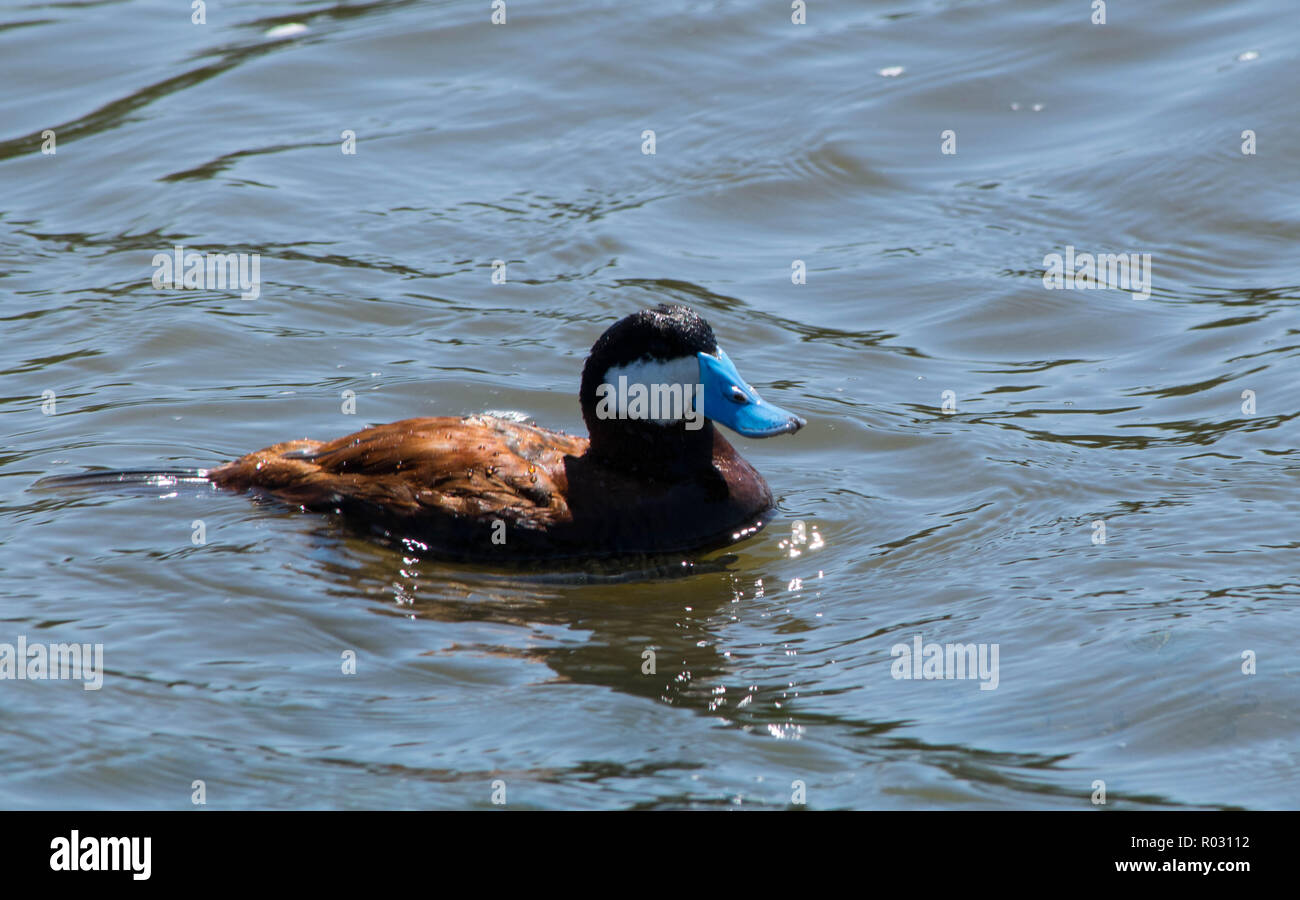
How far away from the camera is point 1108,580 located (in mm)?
6672

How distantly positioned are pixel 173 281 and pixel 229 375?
54.3 inches

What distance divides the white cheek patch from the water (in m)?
0.70

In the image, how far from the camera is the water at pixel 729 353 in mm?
5457

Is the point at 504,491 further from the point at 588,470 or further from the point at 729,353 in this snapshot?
the point at 729,353

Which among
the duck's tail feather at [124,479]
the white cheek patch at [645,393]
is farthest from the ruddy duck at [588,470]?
the duck's tail feather at [124,479]

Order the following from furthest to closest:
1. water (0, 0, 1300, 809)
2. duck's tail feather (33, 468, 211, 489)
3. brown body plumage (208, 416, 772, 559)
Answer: duck's tail feather (33, 468, 211, 489) < brown body plumage (208, 416, 772, 559) < water (0, 0, 1300, 809)

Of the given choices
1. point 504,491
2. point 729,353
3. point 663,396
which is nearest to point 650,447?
point 663,396

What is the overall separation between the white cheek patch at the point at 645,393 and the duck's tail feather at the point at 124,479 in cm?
185

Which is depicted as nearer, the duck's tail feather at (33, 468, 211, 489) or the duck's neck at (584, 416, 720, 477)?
the duck's neck at (584, 416, 720, 477)

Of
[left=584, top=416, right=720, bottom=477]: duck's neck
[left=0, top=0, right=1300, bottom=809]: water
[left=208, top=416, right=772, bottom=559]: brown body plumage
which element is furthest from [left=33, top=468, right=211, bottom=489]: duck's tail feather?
[left=584, top=416, right=720, bottom=477]: duck's neck

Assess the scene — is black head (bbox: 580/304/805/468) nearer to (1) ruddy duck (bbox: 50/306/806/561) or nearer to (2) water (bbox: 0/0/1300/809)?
(1) ruddy duck (bbox: 50/306/806/561)

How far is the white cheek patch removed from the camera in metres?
7.25
